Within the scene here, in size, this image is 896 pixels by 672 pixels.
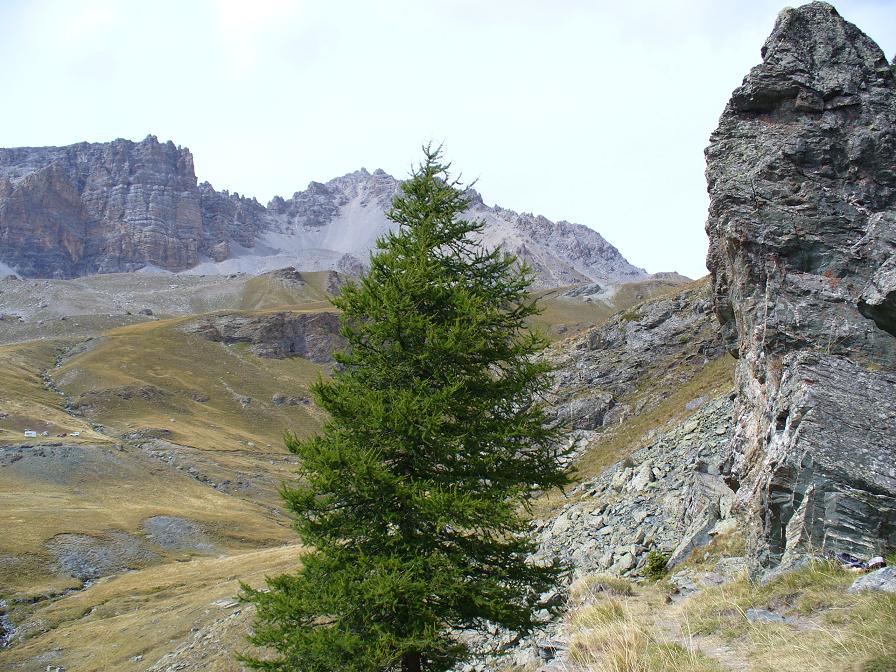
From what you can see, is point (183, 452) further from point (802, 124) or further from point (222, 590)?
point (802, 124)

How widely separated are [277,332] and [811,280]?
18101cm

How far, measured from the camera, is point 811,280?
48.5 ft

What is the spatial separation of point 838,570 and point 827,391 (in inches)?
149

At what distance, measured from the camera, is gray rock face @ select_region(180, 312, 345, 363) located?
178375 millimetres

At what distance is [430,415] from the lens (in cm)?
1089

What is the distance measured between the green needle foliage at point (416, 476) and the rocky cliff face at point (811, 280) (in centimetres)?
452

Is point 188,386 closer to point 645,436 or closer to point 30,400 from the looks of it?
point 30,400

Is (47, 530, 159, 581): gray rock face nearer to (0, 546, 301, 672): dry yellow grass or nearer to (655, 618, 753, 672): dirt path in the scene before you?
(0, 546, 301, 672): dry yellow grass

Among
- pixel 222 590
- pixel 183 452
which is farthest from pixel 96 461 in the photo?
pixel 222 590

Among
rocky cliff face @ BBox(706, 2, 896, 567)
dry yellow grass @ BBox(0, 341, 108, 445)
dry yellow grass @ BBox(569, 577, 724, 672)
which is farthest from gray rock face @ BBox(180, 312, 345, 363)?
dry yellow grass @ BBox(569, 577, 724, 672)

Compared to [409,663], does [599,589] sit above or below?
below

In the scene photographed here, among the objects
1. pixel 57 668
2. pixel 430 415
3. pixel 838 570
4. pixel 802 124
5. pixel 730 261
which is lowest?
pixel 57 668

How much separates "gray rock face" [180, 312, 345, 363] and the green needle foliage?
167421 mm

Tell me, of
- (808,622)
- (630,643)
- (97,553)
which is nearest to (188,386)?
(97,553)
